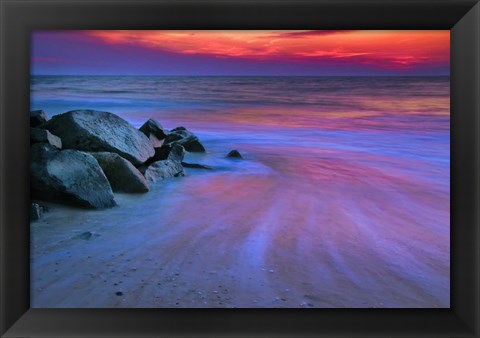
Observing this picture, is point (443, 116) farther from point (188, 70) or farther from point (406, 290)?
point (406, 290)

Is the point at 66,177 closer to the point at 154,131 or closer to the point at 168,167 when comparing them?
the point at 168,167

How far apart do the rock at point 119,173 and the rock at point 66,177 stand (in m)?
0.21

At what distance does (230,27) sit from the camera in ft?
5.77

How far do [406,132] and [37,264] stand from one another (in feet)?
13.0

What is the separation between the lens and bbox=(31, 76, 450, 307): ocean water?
2078 mm

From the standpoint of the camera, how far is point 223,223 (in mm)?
2574

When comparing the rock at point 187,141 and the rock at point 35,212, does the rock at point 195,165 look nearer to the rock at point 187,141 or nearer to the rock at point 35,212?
the rock at point 187,141

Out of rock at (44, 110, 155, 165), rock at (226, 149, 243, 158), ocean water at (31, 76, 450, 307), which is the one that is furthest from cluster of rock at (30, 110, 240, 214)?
rock at (226, 149, 243, 158)

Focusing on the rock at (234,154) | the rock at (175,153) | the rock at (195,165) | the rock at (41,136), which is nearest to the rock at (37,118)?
the rock at (41,136)

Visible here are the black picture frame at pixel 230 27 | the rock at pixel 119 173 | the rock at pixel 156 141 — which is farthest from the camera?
the rock at pixel 156 141

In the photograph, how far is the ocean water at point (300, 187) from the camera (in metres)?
2.08

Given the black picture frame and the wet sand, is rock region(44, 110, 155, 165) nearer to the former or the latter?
the wet sand

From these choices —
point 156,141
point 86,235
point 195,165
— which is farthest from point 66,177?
point 156,141

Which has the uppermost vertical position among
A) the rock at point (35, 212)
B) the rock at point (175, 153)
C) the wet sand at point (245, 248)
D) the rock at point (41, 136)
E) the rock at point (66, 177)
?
Answer: the rock at point (41, 136)
